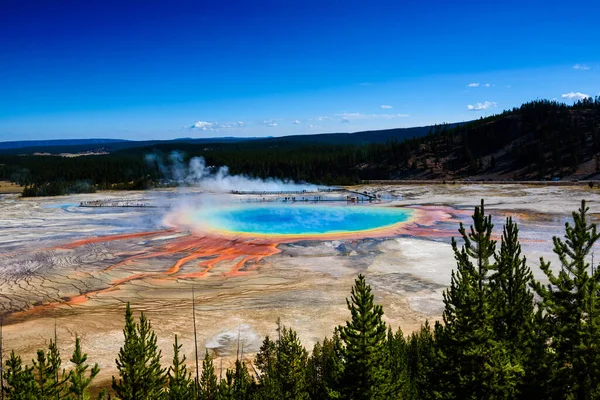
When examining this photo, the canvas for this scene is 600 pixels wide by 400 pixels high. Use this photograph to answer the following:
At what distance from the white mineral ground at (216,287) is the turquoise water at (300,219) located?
6288 millimetres

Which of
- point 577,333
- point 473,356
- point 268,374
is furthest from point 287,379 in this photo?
point 577,333

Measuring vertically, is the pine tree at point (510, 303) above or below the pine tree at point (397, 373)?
above

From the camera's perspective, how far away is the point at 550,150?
102m

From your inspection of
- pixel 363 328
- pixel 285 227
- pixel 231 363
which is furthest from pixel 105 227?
pixel 363 328

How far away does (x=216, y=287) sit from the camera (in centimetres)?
2853

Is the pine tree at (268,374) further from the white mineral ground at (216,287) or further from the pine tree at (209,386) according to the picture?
the white mineral ground at (216,287)

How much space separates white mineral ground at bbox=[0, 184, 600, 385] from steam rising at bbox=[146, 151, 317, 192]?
49.0 meters

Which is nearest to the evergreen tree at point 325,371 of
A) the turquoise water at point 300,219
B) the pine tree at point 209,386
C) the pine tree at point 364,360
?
the pine tree at point 364,360

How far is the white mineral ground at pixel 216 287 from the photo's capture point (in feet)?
70.8

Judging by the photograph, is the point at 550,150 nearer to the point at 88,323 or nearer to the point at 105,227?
the point at 105,227

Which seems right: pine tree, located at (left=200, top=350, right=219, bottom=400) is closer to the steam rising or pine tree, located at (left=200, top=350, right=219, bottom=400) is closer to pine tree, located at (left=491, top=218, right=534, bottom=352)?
pine tree, located at (left=491, top=218, right=534, bottom=352)

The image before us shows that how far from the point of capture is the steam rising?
9925 centimetres

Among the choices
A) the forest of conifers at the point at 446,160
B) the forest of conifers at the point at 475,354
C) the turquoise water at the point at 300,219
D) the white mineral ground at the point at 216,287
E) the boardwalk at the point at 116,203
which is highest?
the forest of conifers at the point at 446,160

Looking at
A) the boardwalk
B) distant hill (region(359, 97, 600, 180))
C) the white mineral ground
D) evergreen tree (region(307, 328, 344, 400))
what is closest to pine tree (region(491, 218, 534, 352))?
evergreen tree (region(307, 328, 344, 400))
